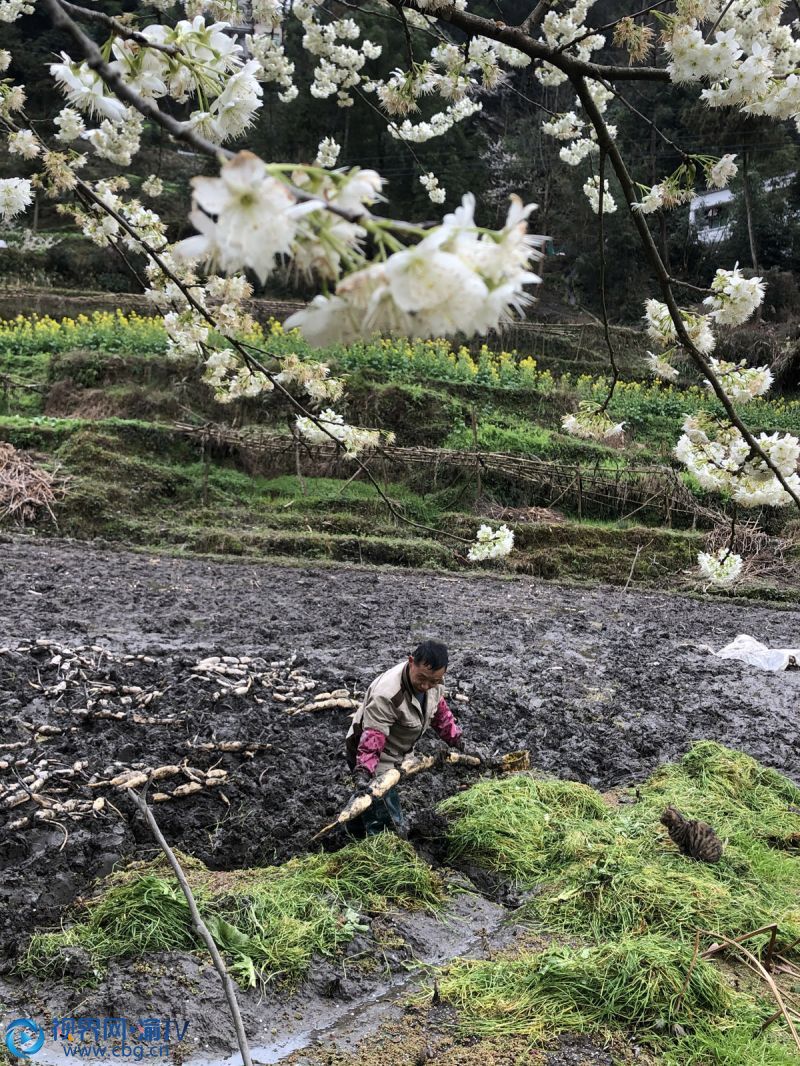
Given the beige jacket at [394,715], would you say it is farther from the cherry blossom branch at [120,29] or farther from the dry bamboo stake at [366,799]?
the cherry blossom branch at [120,29]

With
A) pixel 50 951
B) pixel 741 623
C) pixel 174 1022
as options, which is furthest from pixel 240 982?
pixel 741 623

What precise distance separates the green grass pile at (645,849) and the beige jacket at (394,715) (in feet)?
1.38

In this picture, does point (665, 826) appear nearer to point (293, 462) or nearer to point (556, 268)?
point (293, 462)

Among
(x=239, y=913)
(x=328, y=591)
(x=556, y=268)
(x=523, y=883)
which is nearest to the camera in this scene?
(x=239, y=913)

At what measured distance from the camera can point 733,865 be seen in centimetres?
358

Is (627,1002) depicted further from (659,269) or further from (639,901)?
(659,269)

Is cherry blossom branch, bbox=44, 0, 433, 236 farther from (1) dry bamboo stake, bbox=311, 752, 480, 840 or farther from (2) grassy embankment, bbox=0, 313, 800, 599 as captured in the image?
(2) grassy embankment, bbox=0, 313, 800, 599

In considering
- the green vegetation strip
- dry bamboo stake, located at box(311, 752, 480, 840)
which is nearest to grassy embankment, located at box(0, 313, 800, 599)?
the green vegetation strip

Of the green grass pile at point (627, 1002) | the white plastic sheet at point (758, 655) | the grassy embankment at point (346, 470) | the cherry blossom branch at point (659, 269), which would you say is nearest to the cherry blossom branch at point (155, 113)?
the cherry blossom branch at point (659, 269)

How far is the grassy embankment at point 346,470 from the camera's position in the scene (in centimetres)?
1064

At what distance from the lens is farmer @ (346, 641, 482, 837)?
352 centimetres

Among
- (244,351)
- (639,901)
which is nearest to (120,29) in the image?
(244,351)

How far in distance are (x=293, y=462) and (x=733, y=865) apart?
9.69 metres

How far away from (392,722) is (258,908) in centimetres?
95
